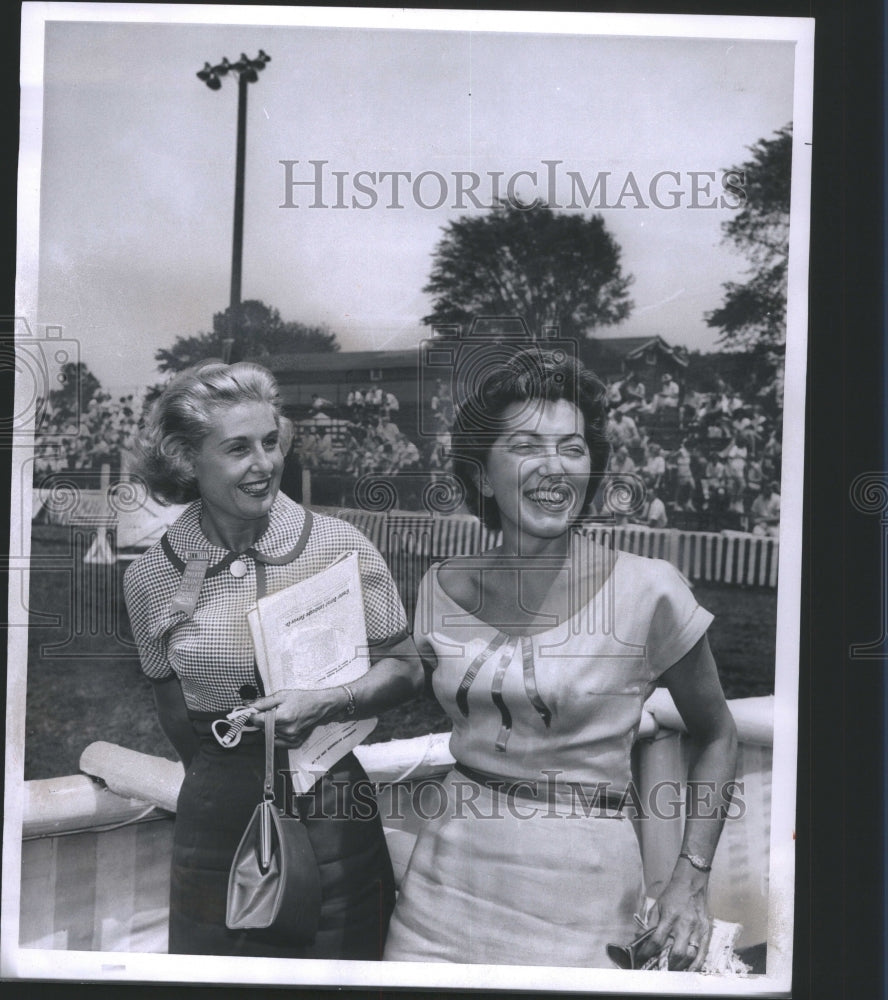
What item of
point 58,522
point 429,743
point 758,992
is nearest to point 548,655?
point 429,743

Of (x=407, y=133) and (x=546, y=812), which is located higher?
(x=407, y=133)

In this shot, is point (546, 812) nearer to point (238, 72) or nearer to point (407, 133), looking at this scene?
point (407, 133)

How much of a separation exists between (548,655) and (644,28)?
1715 mm

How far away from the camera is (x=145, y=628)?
3.04 m

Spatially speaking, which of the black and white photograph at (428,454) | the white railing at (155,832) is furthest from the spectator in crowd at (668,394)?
the white railing at (155,832)

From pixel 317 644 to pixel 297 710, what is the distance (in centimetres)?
18

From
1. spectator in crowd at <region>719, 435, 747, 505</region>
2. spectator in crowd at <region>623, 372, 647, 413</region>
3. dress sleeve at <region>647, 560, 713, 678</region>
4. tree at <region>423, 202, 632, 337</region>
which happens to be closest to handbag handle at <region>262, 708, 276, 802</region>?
dress sleeve at <region>647, 560, 713, 678</region>

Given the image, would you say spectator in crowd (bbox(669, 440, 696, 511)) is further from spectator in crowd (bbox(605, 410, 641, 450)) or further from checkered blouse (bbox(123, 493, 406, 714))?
checkered blouse (bbox(123, 493, 406, 714))

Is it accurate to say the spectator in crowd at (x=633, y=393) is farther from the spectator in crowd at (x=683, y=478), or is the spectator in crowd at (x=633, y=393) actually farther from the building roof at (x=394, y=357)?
the spectator in crowd at (x=683, y=478)

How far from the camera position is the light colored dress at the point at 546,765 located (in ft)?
9.87

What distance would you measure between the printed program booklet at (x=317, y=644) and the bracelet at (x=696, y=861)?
91 cm

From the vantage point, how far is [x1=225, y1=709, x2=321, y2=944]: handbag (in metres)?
3.02

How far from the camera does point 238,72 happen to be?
3.04m

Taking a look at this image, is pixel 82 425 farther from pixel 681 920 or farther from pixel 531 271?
pixel 681 920
